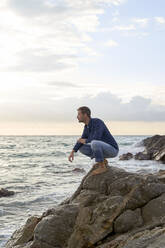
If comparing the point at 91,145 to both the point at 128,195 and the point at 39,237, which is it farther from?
the point at 39,237

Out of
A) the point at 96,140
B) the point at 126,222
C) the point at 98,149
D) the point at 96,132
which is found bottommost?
the point at 126,222

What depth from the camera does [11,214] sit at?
15344mm

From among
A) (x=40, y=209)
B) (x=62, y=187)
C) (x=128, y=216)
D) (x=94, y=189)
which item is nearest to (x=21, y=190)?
(x=62, y=187)

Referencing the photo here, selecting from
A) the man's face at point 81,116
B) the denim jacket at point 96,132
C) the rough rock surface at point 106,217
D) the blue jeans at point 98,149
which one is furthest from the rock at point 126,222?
the man's face at point 81,116

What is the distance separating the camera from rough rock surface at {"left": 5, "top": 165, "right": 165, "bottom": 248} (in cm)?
730

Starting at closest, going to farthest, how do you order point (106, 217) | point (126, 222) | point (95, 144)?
point (126, 222)
point (106, 217)
point (95, 144)

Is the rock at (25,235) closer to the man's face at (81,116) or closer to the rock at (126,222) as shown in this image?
the rock at (126,222)

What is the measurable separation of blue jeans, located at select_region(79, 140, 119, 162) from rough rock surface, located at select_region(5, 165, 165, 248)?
0.75m

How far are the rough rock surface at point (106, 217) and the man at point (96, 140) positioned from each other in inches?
29.5

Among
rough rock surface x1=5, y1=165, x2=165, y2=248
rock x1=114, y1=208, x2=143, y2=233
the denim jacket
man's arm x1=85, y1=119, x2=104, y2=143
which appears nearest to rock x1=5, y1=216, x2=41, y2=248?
rough rock surface x1=5, y1=165, x2=165, y2=248

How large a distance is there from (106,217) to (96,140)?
2035mm

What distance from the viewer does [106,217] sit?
295 inches

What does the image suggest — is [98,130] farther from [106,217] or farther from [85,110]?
[106,217]

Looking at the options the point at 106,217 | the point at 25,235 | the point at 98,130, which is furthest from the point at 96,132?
the point at 25,235
